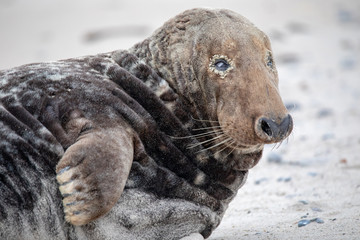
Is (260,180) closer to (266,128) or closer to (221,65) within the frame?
(221,65)

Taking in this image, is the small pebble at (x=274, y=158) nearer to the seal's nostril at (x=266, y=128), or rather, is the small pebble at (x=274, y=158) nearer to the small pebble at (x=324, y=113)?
the small pebble at (x=324, y=113)

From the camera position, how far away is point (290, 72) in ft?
39.0

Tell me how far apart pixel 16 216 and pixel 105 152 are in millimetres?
757

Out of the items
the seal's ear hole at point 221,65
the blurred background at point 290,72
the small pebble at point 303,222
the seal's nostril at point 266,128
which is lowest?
the blurred background at point 290,72

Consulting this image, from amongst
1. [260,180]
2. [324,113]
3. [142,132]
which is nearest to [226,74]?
[142,132]

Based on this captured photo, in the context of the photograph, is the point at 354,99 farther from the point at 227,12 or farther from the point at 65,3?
the point at 65,3

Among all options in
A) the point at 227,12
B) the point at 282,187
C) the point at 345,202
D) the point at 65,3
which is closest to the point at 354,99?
the point at 282,187

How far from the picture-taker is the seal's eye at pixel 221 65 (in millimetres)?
4312

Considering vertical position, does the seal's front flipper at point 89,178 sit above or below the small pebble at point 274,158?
above

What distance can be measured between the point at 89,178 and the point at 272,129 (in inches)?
49.3

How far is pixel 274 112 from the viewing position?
396 centimetres

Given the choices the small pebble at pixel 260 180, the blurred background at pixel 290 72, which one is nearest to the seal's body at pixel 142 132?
the blurred background at pixel 290 72

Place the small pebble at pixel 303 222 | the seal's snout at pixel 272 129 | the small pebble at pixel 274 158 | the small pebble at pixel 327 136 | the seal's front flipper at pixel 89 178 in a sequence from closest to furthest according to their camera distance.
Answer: the seal's front flipper at pixel 89 178 → the seal's snout at pixel 272 129 → the small pebble at pixel 303 222 → the small pebble at pixel 274 158 → the small pebble at pixel 327 136

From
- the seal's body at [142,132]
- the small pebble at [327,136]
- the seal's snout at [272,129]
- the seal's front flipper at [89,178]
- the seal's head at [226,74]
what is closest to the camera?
the seal's front flipper at [89,178]
